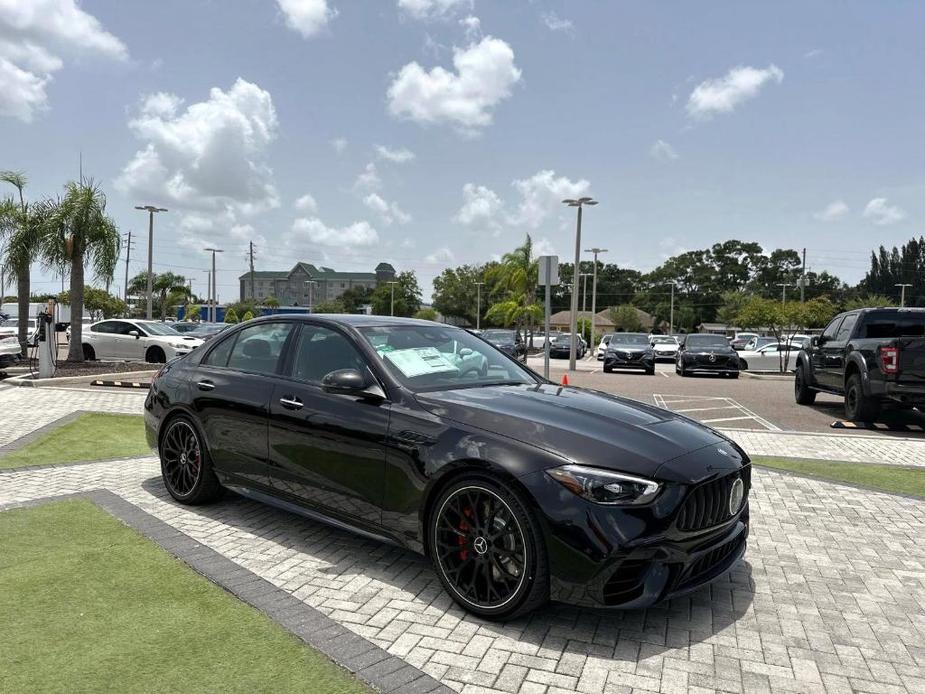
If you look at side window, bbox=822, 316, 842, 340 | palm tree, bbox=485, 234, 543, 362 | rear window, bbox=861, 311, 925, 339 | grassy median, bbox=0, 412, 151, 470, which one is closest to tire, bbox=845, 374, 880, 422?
rear window, bbox=861, 311, 925, 339

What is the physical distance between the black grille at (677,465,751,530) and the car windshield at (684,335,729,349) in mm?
20278

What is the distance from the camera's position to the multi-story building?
154m

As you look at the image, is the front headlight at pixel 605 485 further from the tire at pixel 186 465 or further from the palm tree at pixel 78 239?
the palm tree at pixel 78 239

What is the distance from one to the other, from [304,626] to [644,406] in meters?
2.31

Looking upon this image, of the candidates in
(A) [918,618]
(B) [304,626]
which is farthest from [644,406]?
(B) [304,626]

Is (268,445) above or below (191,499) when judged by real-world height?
above

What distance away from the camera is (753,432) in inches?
392

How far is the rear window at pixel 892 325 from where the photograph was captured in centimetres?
1155

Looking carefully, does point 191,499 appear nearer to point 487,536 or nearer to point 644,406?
point 487,536

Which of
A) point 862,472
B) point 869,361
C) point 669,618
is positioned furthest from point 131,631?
point 869,361

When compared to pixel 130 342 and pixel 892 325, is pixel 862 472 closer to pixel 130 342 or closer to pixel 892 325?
pixel 892 325

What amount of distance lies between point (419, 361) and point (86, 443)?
5568 mm

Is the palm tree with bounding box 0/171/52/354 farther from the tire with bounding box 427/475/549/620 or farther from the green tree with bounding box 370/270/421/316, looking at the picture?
the green tree with bounding box 370/270/421/316

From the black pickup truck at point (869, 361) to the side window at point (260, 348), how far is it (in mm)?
9149
